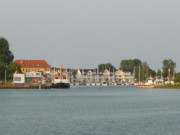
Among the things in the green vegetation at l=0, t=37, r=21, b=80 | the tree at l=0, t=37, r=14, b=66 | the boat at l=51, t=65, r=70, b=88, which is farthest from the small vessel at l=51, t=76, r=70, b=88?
the tree at l=0, t=37, r=14, b=66

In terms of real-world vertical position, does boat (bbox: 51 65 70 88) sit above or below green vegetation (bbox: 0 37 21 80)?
below

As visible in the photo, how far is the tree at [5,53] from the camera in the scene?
166000 mm

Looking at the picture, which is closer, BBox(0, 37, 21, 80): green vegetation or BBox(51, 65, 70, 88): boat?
BBox(0, 37, 21, 80): green vegetation

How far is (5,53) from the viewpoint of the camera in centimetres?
16762

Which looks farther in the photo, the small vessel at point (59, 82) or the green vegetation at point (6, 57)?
the small vessel at point (59, 82)


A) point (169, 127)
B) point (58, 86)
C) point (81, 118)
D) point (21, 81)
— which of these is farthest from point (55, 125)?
point (58, 86)

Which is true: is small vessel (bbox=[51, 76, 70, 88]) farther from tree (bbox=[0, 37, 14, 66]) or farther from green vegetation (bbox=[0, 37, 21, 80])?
tree (bbox=[0, 37, 14, 66])

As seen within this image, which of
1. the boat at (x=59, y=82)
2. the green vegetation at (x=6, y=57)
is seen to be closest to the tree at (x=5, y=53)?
the green vegetation at (x=6, y=57)

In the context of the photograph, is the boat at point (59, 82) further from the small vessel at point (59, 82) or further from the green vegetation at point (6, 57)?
the green vegetation at point (6, 57)

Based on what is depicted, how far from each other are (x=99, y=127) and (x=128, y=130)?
121 inches

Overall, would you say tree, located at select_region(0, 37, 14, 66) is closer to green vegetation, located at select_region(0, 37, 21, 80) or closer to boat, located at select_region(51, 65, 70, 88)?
green vegetation, located at select_region(0, 37, 21, 80)

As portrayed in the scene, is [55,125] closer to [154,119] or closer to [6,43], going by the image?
[154,119]

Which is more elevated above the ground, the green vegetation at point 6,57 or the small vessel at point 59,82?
the green vegetation at point 6,57

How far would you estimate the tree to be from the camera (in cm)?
16600
